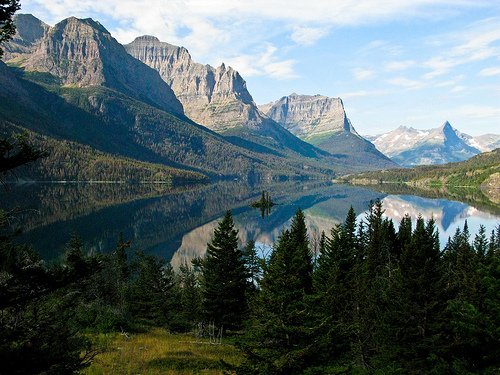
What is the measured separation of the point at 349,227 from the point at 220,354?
3653cm

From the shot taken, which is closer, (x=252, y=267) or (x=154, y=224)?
(x=252, y=267)

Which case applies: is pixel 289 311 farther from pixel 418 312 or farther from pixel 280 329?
pixel 418 312

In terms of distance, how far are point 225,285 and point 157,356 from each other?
18.8 meters

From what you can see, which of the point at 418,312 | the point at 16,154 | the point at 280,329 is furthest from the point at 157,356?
the point at 16,154

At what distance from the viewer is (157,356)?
957 inches

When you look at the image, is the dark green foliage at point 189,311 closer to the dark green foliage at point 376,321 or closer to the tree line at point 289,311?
the tree line at point 289,311

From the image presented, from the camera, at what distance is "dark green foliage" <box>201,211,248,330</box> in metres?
42.8

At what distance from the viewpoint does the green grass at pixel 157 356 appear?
2202 centimetres

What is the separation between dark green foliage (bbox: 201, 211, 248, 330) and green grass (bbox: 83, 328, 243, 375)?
1184 cm

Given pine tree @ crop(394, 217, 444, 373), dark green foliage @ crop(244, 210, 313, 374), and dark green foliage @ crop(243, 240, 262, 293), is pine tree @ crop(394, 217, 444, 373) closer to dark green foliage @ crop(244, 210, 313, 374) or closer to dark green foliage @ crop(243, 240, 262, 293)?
dark green foliage @ crop(243, 240, 262, 293)

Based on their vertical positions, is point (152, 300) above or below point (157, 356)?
below

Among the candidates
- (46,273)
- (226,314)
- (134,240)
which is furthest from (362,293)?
(134,240)

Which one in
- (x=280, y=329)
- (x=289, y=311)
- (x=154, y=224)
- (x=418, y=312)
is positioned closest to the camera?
(x=280, y=329)

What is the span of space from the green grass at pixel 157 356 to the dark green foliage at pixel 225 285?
38.9ft
